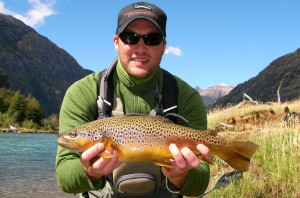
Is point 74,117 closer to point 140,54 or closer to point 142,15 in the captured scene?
point 140,54

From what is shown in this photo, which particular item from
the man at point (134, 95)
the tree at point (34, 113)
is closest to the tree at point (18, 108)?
the tree at point (34, 113)

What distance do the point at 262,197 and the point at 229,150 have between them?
4.54m

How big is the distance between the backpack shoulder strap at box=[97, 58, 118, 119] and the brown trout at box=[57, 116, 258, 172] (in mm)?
633

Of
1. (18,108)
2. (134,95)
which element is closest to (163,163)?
(134,95)

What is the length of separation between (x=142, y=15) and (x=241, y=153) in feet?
6.49

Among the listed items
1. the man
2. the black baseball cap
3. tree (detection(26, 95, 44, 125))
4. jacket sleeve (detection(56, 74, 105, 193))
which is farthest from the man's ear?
tree (detection(26, 95, 44, 125))

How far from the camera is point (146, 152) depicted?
160 inches

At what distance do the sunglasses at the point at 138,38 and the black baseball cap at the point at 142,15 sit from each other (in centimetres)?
7

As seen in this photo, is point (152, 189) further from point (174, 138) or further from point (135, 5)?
point (135, 5)

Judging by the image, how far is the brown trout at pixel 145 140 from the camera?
407cm

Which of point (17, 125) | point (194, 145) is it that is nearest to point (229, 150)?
point (194, 145)

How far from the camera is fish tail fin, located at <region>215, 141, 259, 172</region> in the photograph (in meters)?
4.29

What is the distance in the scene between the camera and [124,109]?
203 inches

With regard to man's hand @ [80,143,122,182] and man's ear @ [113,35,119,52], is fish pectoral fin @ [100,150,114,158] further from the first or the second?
→ man's ear @ [113,35,119,52]
